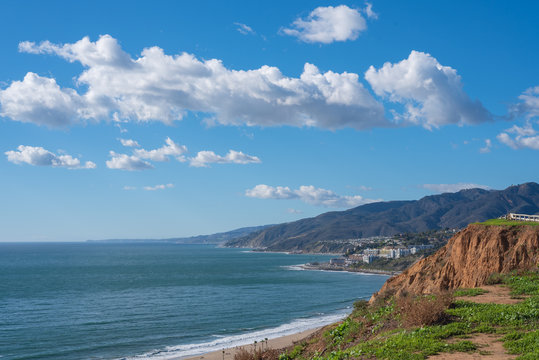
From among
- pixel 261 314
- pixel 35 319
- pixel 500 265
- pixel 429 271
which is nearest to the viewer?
pixel 500 265

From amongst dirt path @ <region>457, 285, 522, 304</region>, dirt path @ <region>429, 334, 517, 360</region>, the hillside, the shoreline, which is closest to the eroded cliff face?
the hillside

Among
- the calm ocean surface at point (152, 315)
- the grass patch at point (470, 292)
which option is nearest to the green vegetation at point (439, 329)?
the grass patch at point (470, 292)

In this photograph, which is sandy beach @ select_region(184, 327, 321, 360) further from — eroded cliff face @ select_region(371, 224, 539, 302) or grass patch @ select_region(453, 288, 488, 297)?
grass patch @ select_region(453, 288, 488, 297)

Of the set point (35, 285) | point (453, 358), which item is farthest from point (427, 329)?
point (35, 285)

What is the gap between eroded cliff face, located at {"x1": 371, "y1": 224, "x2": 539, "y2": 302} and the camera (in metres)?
23.5

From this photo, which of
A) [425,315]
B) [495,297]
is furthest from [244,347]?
[425,315]

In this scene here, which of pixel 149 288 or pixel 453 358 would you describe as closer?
pixel 453 358

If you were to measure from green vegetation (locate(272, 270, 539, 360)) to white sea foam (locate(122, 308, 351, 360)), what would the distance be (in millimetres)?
18421

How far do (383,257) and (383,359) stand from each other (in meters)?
141

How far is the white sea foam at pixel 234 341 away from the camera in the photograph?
3334 centimetres

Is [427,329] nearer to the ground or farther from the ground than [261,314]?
farther from the ground

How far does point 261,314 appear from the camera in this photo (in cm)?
5178

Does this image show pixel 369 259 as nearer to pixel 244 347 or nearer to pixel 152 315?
pixel 152 315

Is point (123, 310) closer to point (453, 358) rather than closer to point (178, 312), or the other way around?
point (178, 312)
